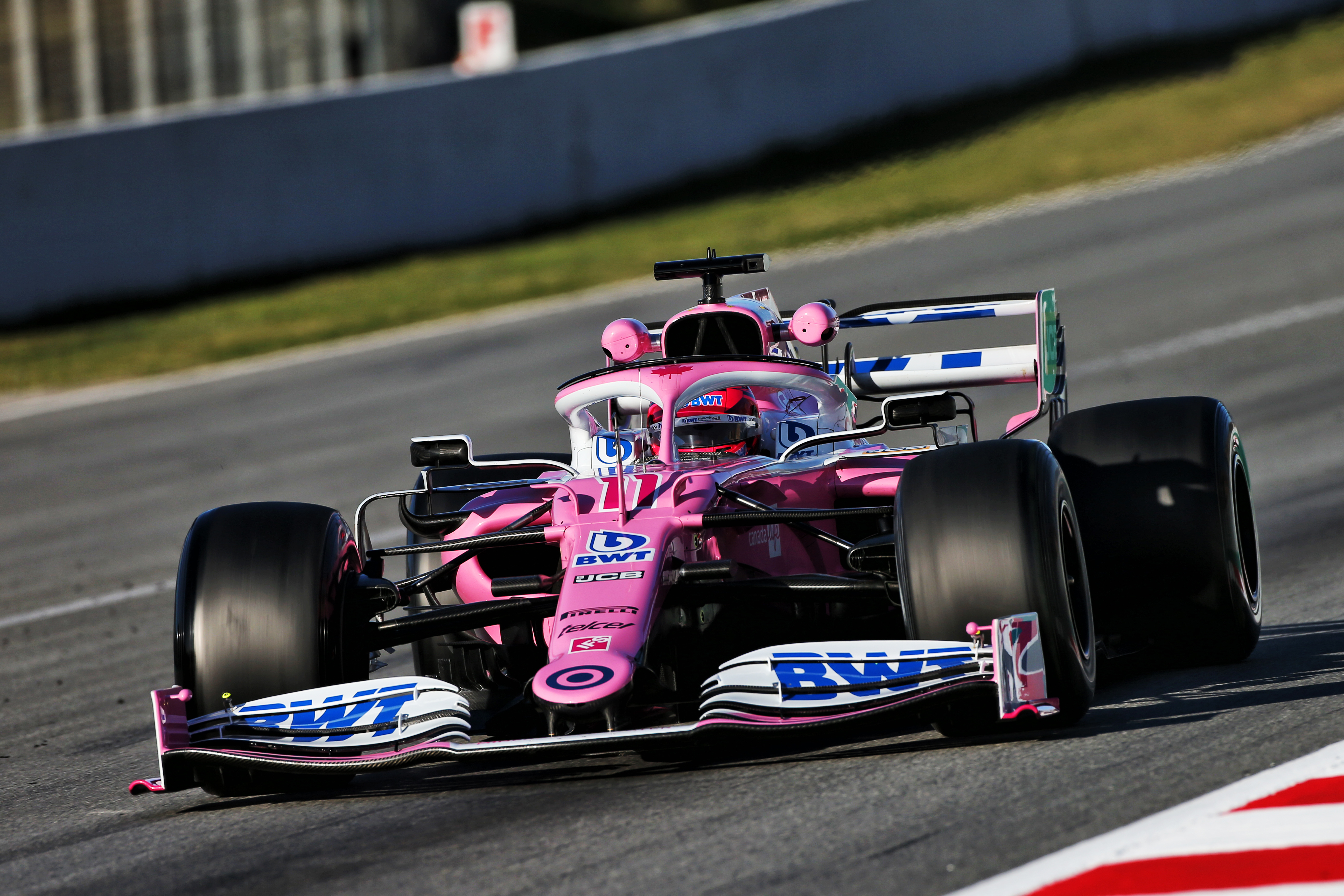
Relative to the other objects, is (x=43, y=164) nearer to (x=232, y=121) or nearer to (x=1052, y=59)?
(x=232, y=121)

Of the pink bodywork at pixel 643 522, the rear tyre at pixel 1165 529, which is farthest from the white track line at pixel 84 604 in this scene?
the rear tyre at pixel 1165 529

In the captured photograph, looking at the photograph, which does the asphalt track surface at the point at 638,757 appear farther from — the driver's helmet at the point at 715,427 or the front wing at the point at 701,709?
the driver's helmet at the point at 715,427

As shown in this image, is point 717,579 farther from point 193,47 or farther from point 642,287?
point 193,47

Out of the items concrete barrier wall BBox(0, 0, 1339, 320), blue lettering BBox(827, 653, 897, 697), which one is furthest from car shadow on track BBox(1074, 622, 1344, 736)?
concrete barrier wall BBox(0, 0, 1339, 320)

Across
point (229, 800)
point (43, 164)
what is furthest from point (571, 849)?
point (43, 164)

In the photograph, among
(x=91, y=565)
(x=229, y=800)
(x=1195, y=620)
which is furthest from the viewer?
(x=91, y=565)

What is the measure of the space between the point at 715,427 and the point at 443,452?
1165 millimetres

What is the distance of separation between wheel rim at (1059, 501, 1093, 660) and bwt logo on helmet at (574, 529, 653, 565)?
1461mm

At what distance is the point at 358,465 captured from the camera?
14883 millimetres

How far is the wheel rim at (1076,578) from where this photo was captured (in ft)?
20.8

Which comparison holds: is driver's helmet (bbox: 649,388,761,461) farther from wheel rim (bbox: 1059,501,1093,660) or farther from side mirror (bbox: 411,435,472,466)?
wheel rim (bbox: 1059,501,1093,660)

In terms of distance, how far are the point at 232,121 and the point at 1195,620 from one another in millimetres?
15495

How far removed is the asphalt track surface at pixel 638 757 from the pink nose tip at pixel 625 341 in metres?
2.21

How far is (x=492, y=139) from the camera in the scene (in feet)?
71.1
